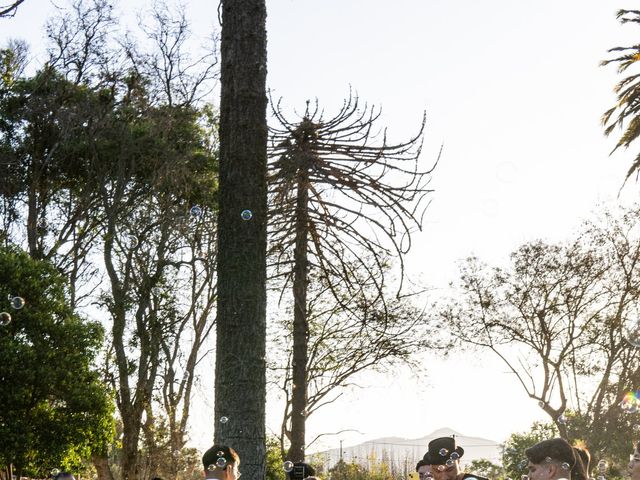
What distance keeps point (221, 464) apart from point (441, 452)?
1.62m

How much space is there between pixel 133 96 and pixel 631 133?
1464 cm

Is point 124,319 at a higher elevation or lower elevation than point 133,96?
lower

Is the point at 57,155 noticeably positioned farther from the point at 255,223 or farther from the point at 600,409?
the point at 255,223

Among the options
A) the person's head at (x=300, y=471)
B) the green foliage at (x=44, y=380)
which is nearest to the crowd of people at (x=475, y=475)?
the person's head at (x=300, y=471)

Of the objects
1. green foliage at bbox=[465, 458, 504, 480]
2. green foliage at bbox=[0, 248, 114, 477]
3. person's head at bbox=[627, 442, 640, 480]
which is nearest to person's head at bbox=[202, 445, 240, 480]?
person's head at bbox=[627, 442, 640, 480]

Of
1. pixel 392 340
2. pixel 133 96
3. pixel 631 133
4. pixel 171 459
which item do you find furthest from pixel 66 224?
pixel 631 133

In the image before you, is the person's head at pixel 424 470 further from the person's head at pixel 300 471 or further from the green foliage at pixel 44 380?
the green foliage at pixel 44 380

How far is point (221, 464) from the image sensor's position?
526cm

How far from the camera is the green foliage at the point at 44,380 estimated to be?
17.6 metres

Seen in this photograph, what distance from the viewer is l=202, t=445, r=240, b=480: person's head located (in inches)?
204

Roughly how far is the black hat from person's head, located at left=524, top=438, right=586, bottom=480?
4.44ft

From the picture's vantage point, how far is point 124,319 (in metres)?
24.2

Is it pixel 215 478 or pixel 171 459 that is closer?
pixel 215 478

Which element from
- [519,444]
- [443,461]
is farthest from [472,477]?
[519,444]
